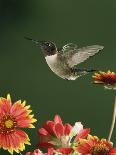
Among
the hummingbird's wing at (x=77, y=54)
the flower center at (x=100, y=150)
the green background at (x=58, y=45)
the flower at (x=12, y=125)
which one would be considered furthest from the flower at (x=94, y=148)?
the green background at (x=58, y=45)

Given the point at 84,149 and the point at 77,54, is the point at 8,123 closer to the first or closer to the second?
the point at 84,149

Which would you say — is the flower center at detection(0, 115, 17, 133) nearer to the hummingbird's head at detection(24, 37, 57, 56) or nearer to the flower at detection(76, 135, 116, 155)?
the flower at detection(76, 135, 116, 155)

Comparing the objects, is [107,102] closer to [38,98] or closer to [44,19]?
[38,98]

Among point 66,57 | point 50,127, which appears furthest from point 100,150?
point 66,57

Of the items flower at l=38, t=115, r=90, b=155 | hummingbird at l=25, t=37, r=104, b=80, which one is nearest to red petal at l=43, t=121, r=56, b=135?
flower at l=38, t=115, r=90, b=155

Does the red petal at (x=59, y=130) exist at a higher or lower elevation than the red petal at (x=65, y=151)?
higher

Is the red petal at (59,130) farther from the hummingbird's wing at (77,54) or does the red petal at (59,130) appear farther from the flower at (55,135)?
the hummingbird's wing at (77,54)
